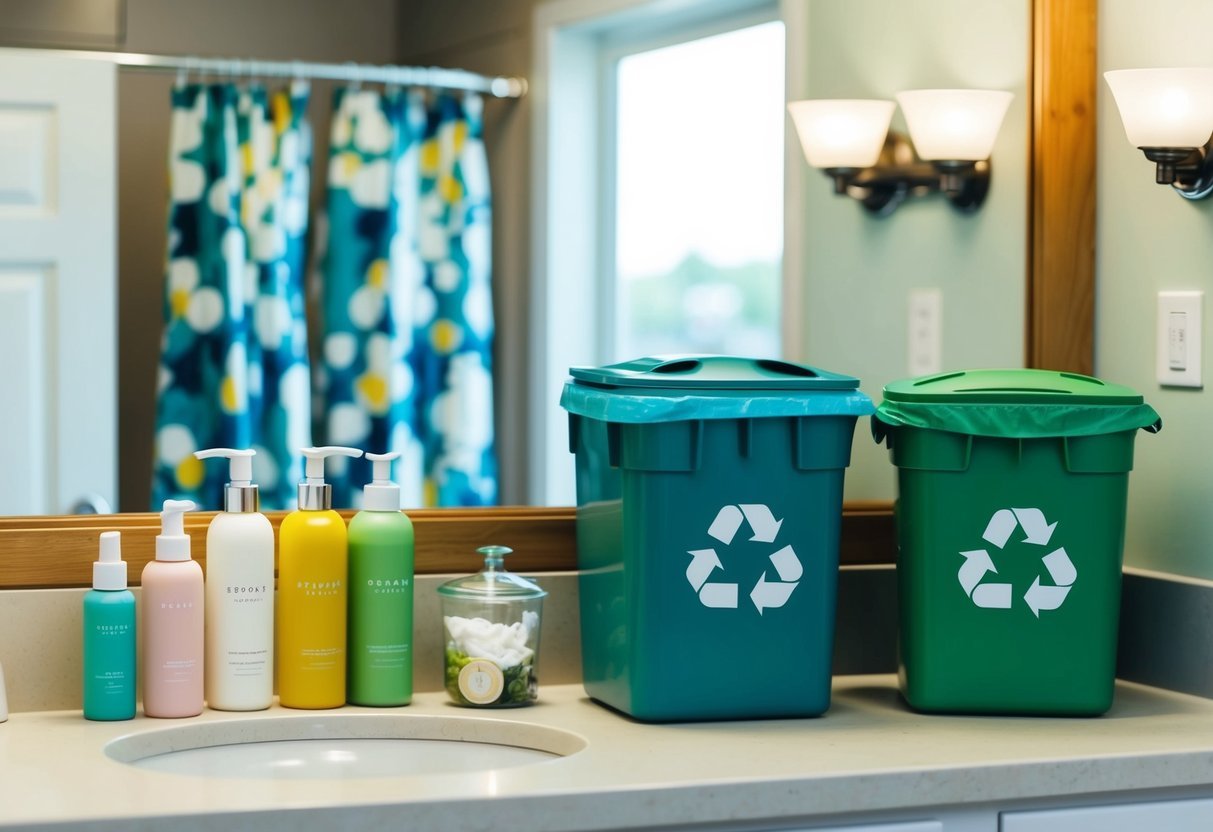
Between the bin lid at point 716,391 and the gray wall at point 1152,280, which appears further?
the gray wall at point 1152,280

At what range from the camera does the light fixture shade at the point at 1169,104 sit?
1.74 metres

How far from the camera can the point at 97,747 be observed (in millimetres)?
1548

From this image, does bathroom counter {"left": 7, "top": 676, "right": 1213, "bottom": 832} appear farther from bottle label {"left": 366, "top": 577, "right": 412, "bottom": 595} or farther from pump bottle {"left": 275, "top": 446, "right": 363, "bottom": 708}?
bottle label {"left": 366, "top": 577, "right": 412, "bottom": 595}

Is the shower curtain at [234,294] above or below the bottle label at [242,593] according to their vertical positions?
above

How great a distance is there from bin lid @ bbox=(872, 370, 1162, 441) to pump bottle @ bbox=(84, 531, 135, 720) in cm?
92

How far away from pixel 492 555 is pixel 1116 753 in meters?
0.74

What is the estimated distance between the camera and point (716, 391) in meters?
1.68

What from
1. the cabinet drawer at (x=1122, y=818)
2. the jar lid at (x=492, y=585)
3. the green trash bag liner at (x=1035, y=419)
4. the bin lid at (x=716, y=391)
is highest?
the bin lid at (x=716, y=391)

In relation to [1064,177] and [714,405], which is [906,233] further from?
[714,405]

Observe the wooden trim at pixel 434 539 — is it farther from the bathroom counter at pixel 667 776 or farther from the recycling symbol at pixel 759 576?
the recycling symbol at pixel 759 576

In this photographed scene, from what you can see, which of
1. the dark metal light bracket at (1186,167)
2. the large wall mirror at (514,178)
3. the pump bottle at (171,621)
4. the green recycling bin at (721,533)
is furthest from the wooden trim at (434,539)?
the dark metal light bracket at (1186,167)

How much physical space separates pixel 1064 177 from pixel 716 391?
0.67m

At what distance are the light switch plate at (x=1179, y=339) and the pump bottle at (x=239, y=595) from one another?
3.75 feet

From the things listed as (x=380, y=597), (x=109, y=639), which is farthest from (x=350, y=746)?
(x=109, y=639)
